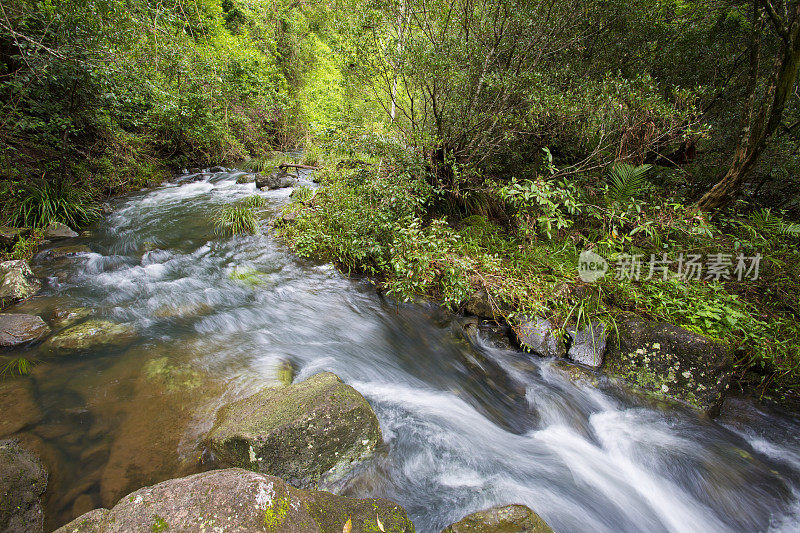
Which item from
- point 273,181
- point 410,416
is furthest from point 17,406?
point 273,181

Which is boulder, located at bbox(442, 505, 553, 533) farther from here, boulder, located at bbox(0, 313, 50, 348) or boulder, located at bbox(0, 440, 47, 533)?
boulder, located at bbox(0, 313, 50, 348)

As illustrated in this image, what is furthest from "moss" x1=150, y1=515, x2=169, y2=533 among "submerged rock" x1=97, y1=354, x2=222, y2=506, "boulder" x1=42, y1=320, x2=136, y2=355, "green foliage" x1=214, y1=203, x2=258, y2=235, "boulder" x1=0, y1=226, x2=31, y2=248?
"boulder" x1=0, y1=226, x2=31, y2=248

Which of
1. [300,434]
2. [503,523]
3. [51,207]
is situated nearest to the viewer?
[503,523]

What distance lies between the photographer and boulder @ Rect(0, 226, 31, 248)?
580cm

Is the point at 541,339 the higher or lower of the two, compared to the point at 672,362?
lower

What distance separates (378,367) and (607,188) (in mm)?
4819

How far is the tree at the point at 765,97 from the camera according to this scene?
439 centimetres

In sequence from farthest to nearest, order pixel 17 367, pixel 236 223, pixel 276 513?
pixel 236 223, pixel 17 367, pixel 276 513

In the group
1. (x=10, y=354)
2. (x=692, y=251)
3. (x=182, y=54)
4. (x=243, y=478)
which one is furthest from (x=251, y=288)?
(x=692, y=251)

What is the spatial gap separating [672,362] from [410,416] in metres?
3.32

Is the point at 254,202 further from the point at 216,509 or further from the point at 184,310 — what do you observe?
the point at 216,509

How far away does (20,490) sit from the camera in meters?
2.34

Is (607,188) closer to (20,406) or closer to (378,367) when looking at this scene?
(378,367)

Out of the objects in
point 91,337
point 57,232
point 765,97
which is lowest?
point 91,337
